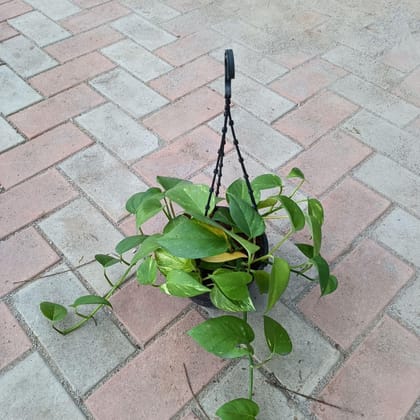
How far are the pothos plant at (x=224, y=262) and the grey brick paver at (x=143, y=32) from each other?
3.87ft

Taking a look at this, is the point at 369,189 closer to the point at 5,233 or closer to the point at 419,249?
the point at 419,249

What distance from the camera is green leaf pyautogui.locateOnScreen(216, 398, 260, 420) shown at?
0.93m

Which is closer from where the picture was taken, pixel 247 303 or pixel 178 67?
pixel 247 303

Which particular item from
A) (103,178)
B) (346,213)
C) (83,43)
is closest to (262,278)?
(346,213)

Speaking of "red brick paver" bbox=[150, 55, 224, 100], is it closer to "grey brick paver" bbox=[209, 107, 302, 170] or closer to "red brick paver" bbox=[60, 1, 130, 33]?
"grey brick paver" bbox=[209, 107, 302, 170]

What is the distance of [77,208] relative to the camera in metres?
1.47

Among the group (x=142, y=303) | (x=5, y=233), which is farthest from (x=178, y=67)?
(x=142, y=303)

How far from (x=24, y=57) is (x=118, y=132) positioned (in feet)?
2.22

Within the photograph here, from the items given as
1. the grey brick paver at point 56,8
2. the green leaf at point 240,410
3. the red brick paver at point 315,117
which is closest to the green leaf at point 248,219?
the green leaf at point 240,410

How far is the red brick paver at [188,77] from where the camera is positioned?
188 cm

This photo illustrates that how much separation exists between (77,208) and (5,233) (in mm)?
218

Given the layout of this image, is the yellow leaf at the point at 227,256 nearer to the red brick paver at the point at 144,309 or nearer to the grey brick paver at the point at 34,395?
the red brick paver at the point at 144,309

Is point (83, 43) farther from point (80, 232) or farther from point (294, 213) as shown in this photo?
point (294, 213)

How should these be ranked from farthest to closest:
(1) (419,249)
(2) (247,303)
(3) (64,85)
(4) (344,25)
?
(4) (344,25) → (3) (64,85) → (1) (419,249) → (2) (247,303)
